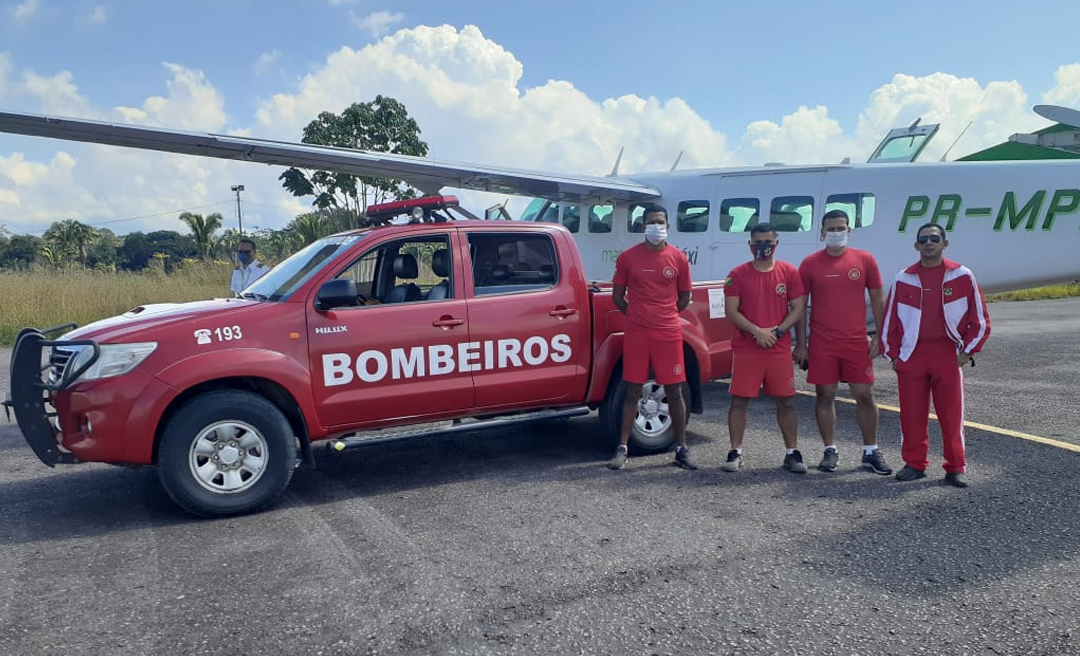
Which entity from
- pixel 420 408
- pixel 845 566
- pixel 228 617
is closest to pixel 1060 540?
pixel 845 566

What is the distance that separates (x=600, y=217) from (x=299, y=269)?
297 inches

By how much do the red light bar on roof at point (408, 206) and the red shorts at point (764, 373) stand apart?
245cm

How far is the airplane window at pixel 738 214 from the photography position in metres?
10.8

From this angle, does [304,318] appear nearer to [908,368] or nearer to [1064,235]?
[908,368]

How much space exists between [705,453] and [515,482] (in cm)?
169

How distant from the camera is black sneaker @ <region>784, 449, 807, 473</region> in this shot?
5598mm

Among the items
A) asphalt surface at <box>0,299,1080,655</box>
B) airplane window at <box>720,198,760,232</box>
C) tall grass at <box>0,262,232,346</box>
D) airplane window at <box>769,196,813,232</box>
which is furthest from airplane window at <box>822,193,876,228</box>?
tall grass at <box>0,262,232,346</box>

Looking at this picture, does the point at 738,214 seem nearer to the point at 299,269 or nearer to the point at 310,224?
the point at 299,269

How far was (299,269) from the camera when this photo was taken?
5.49 meters

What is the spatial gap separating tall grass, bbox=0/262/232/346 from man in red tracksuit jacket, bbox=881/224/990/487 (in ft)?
53.3

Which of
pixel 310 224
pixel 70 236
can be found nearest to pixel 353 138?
Answer: pixel 310 224

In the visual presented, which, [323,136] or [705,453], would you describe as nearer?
[705,453]

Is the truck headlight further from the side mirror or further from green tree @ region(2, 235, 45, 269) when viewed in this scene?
green tree @ region(2, 235, 45, 269)

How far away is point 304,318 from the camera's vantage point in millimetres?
5012
